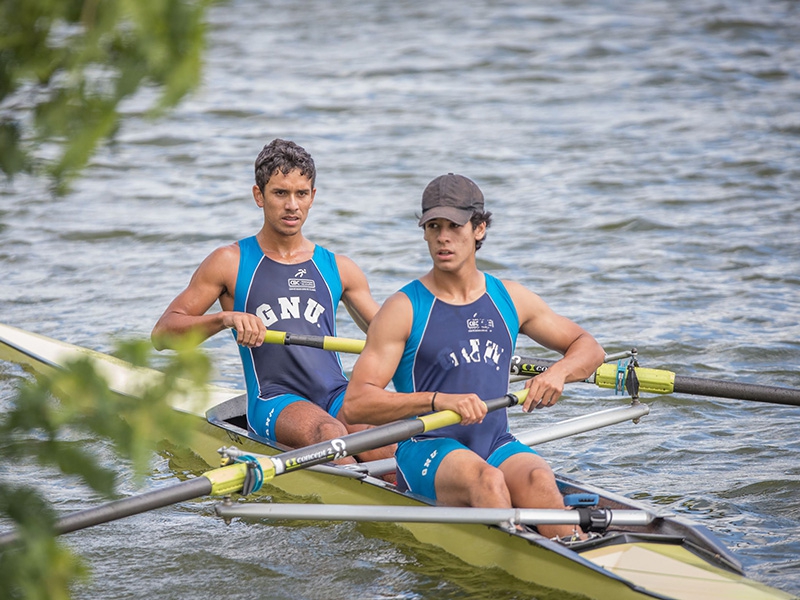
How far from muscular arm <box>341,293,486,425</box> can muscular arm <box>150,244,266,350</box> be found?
99cm

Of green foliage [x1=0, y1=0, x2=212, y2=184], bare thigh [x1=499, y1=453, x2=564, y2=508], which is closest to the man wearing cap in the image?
bare thigh [x1=499, y1=453, x2=564, y2=508]

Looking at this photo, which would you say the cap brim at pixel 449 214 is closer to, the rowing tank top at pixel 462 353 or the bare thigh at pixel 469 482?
the rowing tank top at pixel 462 353

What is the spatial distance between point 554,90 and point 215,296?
13.5 m

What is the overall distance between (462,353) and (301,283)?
1.53 metres

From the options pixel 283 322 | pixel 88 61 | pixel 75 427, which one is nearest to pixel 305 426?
pixel 283 322

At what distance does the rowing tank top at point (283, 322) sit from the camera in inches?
220

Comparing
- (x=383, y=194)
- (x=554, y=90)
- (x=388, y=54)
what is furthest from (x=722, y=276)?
(x=388, y=54)

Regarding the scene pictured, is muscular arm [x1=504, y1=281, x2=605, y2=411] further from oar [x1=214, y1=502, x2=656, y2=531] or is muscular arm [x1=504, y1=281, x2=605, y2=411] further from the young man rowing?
the young man rowing

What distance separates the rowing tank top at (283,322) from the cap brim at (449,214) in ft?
5.02

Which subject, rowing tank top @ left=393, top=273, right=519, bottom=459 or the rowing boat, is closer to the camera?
the rowing boat

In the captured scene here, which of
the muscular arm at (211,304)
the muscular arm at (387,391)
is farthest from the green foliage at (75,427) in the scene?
the muscular arm at (211,304)

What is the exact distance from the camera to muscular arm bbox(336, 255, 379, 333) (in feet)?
19.0

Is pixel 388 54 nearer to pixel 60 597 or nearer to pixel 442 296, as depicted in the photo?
pixel 442 296

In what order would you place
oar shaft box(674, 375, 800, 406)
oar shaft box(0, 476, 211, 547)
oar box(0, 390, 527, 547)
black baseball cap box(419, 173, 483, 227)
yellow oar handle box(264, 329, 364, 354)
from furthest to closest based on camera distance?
1. yellow oar handle box(264, 329, 364, 354)
2. oar shaft box(674, 375, 800, 406)
3. black baseball cap box(419, 173, 483, 227)
4. oar box(0, 390, 527, 547)
5. oar shaft box(0, 476, 211, 547)
